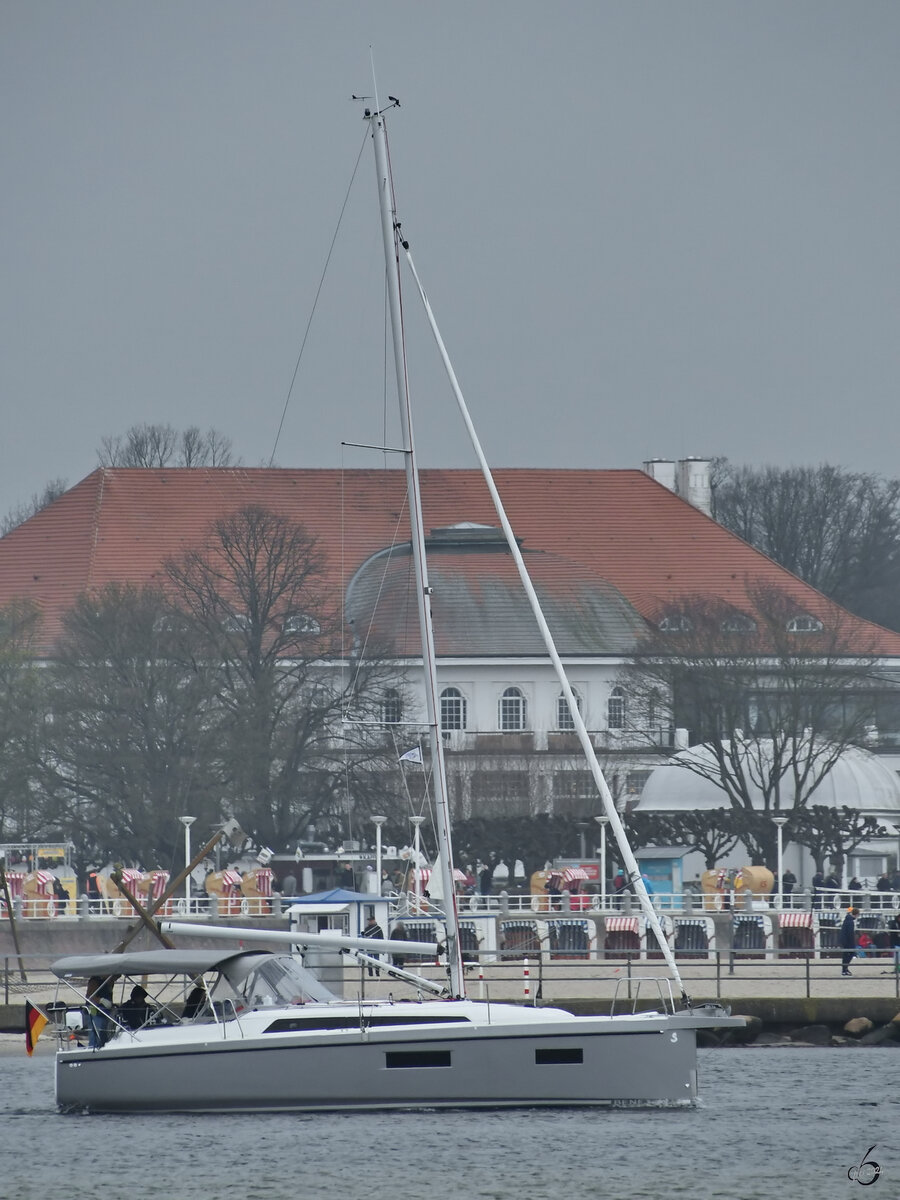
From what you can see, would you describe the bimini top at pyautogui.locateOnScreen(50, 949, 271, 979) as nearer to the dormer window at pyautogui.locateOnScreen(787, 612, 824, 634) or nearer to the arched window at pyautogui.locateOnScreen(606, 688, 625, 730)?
the arched window at pyautogui.locateOnScreen(606, 688, 625, 730)

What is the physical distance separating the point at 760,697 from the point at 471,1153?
169ft

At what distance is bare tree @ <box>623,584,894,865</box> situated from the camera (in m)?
76.2

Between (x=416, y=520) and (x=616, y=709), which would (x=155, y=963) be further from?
(x=616, y=709)

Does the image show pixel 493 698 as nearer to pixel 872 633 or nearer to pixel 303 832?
pixel 872 633

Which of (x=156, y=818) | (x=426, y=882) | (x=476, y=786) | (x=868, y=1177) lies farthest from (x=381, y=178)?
(x=476, y=786)

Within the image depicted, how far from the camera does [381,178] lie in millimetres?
35000

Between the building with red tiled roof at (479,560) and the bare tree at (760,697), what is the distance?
5.70 metres

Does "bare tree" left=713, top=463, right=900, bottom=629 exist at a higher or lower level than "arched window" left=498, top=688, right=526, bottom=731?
higher

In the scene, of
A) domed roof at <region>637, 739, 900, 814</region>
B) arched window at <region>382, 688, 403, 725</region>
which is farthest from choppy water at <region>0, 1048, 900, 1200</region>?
domed roof at <region>637, 739, 900, 814</region>

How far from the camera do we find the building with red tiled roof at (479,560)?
98.9 meters

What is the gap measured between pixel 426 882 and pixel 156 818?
39.1 feet

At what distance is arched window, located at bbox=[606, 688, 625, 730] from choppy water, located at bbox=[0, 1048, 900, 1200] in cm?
5590

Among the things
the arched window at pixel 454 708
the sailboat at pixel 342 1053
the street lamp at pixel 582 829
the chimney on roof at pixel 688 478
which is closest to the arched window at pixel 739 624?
the street lamp at pixel 582 829

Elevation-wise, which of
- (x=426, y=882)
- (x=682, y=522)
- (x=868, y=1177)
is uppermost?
(x=682, y=522)
